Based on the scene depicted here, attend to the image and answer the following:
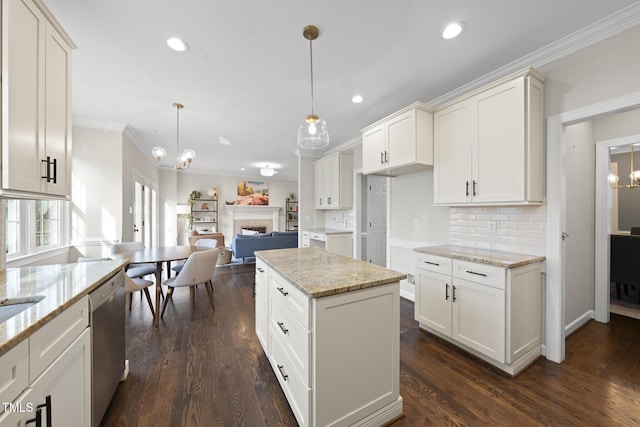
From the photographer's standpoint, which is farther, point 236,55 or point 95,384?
point 236,55

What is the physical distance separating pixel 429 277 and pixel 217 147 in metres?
4.79

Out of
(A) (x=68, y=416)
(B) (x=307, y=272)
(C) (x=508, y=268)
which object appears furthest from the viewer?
(C) (x=508, y=268)

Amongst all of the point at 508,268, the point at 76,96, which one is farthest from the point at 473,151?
the point at 76,96

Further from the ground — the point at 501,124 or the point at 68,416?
the point at 501,124

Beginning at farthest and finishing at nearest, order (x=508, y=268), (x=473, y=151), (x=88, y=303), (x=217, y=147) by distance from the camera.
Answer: (x=217, y=147), (x=473, y=151), (x=508, y=268), (x=88, y=303)

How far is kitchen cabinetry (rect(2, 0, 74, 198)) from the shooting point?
1242 millimetres

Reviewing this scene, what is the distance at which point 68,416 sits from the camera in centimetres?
108

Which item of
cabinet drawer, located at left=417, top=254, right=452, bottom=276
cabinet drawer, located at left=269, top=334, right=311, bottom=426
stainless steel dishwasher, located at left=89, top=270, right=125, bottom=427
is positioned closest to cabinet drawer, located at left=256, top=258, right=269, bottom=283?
cabinet drawer, located at left=269, top=334, right=311, bottom=426

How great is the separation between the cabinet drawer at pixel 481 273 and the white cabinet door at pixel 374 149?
1431mm

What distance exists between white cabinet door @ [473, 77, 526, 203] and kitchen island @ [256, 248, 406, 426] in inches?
54.5

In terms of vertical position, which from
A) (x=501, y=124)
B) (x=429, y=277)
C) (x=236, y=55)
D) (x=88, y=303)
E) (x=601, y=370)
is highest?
(x=236, y=55)

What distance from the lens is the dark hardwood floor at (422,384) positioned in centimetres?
158

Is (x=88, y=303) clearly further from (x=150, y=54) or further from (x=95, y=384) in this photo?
(x=150, y=54)

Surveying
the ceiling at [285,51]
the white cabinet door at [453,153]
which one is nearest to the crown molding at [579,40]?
the ceiling at [285,51]
